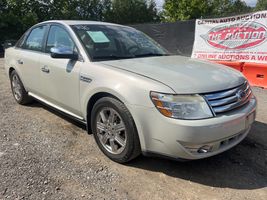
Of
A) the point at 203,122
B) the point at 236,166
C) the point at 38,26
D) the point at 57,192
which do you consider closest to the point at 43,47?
the point at 38,26

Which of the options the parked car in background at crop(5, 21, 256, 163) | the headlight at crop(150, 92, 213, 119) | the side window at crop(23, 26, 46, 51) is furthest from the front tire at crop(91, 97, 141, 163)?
the side window at crop(23, 26, 46, 51)

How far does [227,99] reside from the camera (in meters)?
3.10

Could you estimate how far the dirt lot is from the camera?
296 cm

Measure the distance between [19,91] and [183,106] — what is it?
3822mm

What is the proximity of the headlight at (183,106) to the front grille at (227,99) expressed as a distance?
0.09 metres

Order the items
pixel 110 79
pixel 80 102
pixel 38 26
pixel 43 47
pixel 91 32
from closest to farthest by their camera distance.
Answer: pixel 110 79 → pixel 80 102 → pixel 91 32 → pixel 43 47 → pixel 38 26

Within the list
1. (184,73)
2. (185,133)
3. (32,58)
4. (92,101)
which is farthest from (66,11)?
(185,133)

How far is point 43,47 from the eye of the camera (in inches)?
184

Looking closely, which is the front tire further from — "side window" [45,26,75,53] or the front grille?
"side window" [45,26,75,53]

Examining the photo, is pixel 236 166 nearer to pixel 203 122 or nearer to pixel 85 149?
pixel 203 122

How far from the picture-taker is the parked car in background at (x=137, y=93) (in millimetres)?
2898

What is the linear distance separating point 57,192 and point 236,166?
1966 millimetres

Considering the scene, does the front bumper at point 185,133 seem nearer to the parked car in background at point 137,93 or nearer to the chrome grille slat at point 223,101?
the parked car in background at point 137,93

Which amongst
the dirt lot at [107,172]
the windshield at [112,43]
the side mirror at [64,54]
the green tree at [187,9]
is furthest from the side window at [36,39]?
the green tree at [187,9]
